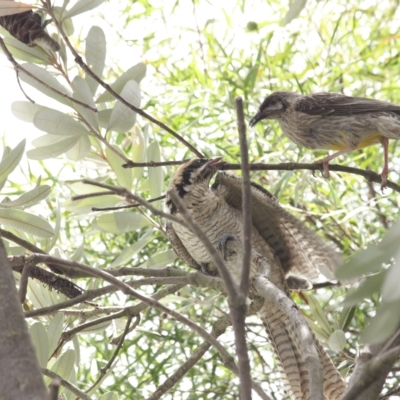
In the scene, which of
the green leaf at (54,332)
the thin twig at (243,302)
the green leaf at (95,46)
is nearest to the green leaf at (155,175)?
the green leaf at (95,46)

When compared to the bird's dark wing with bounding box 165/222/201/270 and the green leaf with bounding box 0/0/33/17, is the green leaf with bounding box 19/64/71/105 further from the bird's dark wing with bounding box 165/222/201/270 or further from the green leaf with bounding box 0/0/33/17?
the bird's dark wing with bounding box 165/222/201/270

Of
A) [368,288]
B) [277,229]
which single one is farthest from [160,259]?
[368,288]

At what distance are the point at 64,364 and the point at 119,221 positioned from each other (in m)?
0.67

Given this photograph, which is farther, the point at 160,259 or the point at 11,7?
the point at 160,259

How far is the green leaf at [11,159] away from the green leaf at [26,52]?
0.38 metres

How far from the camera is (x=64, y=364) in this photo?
1.89 metres

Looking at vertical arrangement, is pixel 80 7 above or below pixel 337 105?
above

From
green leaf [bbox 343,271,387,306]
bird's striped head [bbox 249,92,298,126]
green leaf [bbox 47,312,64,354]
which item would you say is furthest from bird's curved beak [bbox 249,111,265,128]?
green leaf [bbox 343,271,387,306]

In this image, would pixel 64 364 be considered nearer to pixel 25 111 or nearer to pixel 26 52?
pixel 25 111

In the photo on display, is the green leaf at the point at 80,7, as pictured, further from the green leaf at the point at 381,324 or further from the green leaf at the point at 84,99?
the green leaf at the point at 381,324

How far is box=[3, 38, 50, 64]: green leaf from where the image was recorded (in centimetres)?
218

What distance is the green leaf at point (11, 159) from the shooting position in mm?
1938

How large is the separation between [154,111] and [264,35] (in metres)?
0.64

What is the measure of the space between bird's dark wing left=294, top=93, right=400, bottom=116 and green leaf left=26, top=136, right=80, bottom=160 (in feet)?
3.71
